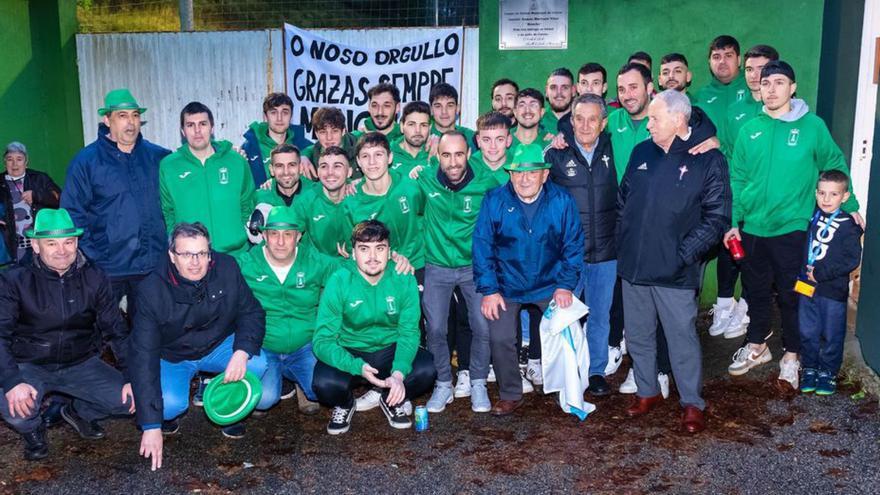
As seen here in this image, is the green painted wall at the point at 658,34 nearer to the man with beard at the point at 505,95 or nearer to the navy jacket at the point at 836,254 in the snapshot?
the man with beard at the point at 505,95

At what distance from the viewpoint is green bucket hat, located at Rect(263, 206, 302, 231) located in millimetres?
5777

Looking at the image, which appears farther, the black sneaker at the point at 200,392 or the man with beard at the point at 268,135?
the man with beard at the point at 268,135

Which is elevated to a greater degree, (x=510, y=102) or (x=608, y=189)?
(x=510, y=102)

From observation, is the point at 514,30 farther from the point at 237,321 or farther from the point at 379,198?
the point at 237,321

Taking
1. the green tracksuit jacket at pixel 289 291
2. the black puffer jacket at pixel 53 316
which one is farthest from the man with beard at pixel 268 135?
the black puffer jacket at pixel 53 316

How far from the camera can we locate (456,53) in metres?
8.87

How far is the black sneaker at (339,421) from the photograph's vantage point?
5.81m

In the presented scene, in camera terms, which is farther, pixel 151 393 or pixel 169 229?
pixel 169 229

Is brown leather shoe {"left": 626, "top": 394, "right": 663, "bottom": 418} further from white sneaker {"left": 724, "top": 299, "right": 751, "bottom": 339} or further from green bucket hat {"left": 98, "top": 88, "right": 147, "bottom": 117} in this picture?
green bucket hat {"left": 98, "top": 88, "right": 147, "bottom": 117}

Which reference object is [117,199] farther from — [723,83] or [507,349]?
[723,83]

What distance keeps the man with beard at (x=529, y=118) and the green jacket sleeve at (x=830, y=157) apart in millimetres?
1946

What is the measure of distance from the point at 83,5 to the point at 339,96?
3.72 meters

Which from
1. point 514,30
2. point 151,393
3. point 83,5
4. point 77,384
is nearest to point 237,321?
point 151,393

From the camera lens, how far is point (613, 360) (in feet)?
22.6
